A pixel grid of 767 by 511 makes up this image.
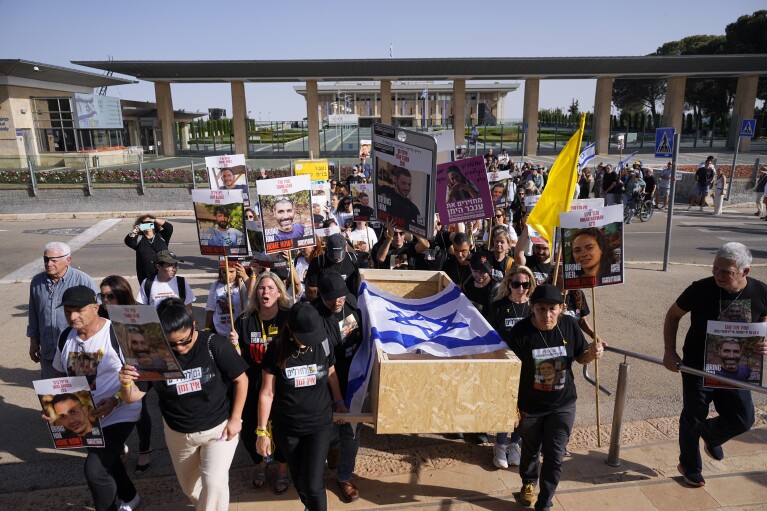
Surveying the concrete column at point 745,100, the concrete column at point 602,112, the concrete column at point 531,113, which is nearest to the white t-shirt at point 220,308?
the concrete column at point 531,113

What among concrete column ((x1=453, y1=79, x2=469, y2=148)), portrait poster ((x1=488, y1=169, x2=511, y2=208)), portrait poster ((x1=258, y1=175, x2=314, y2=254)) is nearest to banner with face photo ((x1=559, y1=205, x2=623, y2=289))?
portrait poster ((x1=258, y1=175, x2=314, y2=254))

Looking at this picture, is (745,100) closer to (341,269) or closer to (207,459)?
(341,269)

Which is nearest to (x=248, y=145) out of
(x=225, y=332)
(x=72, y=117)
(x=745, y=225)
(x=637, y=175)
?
(x=72, y=117)

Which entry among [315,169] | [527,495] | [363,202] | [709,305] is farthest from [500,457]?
[315,169]

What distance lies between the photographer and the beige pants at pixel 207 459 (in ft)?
12.0

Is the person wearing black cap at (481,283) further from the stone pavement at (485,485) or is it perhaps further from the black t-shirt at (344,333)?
the black t-shirt at (344,333)

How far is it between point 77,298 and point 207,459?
4.88ft

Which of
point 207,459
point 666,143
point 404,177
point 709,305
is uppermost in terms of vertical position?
point 666,143

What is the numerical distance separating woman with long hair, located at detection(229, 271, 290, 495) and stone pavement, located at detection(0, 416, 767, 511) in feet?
0.61

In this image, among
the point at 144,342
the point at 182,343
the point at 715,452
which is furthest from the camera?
the point at 715,452

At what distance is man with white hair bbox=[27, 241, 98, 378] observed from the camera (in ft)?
15.8

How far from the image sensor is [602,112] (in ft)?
123

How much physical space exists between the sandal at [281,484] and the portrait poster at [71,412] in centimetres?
140

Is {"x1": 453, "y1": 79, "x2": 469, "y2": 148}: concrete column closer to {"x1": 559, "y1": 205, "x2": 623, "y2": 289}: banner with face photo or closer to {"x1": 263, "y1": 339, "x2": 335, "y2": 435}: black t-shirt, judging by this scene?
{"x1": 559, "y1": 205, "x2": 623, "y2": 289}: banner with face photo
